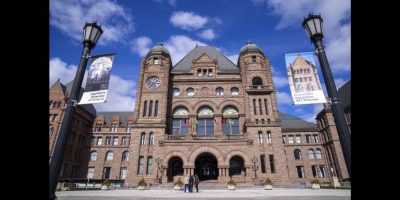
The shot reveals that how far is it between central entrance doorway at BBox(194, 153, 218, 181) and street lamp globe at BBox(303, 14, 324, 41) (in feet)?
85.3

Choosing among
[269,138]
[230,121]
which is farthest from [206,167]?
[269,138]

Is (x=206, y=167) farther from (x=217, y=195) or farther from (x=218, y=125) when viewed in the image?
(x=217, y=195)

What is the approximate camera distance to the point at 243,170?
3111 cm

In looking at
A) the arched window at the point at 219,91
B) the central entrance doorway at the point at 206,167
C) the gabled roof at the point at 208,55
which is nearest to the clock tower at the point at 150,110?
the gabled roof at the point at 208,55

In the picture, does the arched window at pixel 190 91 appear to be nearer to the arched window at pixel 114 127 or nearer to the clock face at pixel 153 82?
the clock face at pixel 153 82

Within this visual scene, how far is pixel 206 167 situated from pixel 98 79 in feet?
89.0

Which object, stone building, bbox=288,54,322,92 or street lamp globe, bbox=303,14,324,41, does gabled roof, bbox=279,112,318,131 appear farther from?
street lamp globe, bbox=303,14,324,41

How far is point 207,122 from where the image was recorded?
120ft

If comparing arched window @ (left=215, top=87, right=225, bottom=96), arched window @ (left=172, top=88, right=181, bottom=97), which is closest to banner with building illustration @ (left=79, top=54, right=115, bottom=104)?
arched window @ (left=172, top=88, right=181, bottom=97)

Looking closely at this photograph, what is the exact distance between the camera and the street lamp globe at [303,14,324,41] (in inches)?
305

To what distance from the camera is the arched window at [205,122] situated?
36250mm
